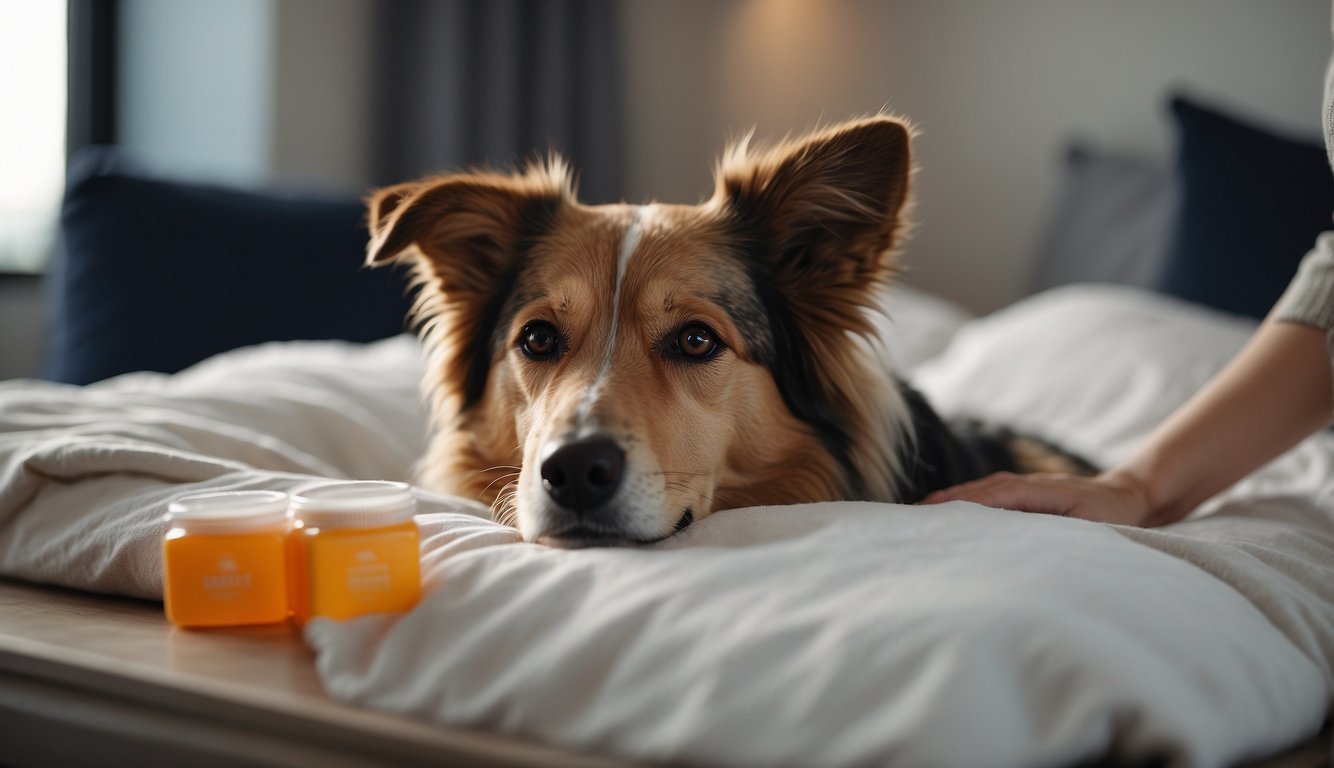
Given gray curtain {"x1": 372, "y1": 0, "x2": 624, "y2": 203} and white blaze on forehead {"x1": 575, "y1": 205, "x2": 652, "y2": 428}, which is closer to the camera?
white blaze on forehead {"x1": 575, "y1": 205, "x2": 652, "y2": 428}

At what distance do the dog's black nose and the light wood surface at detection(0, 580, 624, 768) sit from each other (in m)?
0.36

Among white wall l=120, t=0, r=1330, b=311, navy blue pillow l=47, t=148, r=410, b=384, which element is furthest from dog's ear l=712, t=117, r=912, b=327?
white wall l=120, t=0, r=1330, b=311

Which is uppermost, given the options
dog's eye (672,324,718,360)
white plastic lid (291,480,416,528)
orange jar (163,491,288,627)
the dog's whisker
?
dog's eye (672,324,718,360)

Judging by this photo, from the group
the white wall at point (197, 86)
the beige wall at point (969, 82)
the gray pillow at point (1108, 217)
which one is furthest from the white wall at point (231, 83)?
the gray pillow at point (1108, 217)

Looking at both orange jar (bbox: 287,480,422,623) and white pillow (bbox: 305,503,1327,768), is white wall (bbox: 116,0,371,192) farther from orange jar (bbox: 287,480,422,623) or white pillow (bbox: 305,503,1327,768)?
white pillow (bbox: 305,503,1327,768)

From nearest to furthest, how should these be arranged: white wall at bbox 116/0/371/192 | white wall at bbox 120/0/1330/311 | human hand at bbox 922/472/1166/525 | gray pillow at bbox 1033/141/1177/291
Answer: human hand at bbox 922/472/1166/525 < gray pillow at bbox 1033/141/1177/291 < white wall at bbox 120/0/1330/311 < white wall at bbox 116/0/371/192

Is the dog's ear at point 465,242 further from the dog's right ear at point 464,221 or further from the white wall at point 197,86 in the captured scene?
the white wall at point 197,86

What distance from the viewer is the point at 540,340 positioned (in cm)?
178

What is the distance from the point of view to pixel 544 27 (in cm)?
487

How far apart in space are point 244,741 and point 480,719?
0.24 metres

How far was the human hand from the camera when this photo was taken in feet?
5.11

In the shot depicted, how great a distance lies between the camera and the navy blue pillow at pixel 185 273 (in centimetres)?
289

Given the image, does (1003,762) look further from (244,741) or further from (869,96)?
(869,96)

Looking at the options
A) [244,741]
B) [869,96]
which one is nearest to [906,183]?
[244,741]
